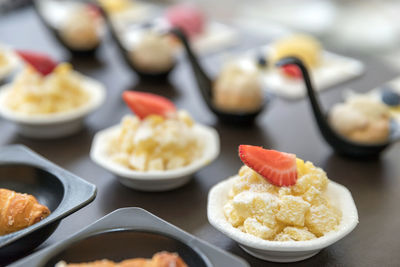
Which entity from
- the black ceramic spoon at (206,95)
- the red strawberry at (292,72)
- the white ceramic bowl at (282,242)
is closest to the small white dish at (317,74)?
the red strawberry at (292,72)

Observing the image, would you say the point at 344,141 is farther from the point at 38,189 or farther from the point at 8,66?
the point at 8,66

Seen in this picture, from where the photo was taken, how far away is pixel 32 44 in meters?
2.70

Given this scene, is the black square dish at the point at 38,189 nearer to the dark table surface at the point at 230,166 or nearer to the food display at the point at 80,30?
the dark table surface at the point at 230,166

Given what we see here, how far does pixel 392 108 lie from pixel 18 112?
129cm

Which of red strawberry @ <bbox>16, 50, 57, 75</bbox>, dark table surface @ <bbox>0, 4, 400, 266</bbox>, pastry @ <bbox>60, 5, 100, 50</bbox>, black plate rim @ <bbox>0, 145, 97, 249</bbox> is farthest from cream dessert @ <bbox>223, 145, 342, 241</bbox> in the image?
pastry @ <bbox>60, 5, 100, 50</bbox>

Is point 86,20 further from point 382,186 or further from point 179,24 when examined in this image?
point 382,186

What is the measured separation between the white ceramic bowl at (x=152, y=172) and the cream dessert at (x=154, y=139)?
21 mm

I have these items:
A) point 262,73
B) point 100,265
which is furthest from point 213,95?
point 100,265

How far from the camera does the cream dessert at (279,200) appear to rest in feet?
3.76

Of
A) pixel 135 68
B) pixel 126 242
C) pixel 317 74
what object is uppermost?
pixel 126 242

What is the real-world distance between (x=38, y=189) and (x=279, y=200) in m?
0.61

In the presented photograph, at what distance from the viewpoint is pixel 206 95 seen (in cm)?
189

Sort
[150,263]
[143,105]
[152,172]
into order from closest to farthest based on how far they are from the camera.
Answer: [150,263], [152,172], [143,105]

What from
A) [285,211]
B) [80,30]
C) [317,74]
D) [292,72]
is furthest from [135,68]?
[285,211]
